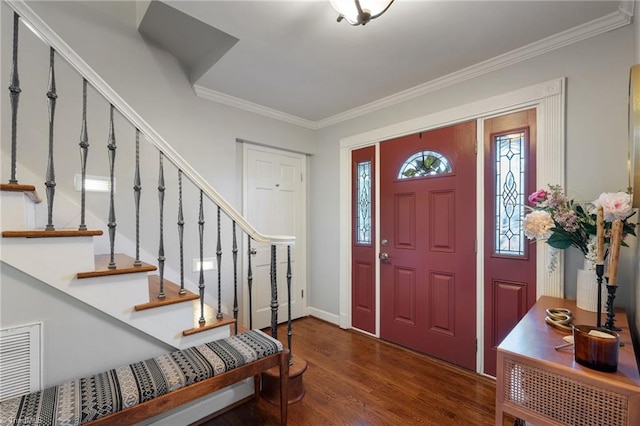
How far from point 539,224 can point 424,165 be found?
122cm

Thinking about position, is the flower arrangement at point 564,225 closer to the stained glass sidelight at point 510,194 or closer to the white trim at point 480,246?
the stained glass sidelight at point 510,194

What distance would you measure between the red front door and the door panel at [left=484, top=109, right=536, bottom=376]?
4.5 inches

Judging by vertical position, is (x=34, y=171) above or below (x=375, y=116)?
below

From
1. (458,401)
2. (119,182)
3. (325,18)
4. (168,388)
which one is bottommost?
(458,401)

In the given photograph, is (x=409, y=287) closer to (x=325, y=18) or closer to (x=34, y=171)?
(x=325, y=18)

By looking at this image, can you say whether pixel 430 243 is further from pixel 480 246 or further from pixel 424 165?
pixel 424 165

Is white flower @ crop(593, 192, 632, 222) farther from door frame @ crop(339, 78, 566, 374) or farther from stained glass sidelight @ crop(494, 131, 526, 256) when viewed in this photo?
stained glass sidelight @ crop(494, 131, 526, 256)

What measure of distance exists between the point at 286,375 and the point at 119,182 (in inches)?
75.7

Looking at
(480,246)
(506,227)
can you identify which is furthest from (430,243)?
(506,227)

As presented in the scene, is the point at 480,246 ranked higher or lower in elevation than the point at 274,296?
higher

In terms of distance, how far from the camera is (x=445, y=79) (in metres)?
2.42

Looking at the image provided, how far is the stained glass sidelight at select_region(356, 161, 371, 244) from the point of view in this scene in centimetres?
305

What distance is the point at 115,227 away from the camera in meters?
1.50

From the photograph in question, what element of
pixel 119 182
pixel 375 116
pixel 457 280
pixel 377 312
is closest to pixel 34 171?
pixel 119 182
